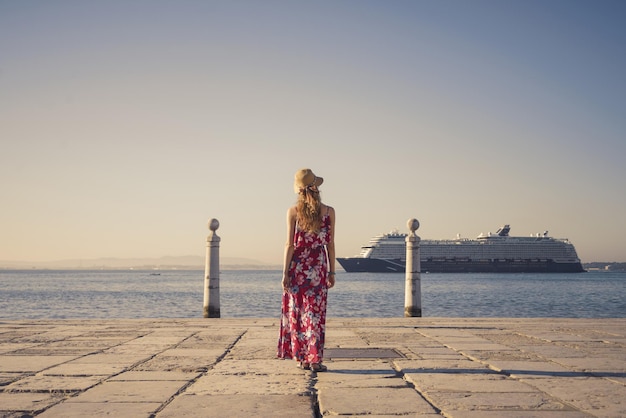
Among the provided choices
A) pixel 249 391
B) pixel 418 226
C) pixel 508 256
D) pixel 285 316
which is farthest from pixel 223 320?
pixel 508 256

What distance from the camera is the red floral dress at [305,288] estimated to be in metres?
4.38

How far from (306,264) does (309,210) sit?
396mm

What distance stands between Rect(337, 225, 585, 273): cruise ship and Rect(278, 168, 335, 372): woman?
7718 cm

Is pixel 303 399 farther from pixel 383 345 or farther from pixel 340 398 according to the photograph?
pixel 383 345

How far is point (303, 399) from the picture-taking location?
3.21 meters

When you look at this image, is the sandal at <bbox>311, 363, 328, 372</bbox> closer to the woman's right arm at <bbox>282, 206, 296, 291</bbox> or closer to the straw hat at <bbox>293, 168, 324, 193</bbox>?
the woman's right arm at <bbox>282, 206, 296, 291</bbox>

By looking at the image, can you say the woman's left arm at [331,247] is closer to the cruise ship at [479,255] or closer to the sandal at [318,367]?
the sandal at [318,367]

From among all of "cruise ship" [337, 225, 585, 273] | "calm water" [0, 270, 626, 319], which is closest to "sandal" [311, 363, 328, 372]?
"calm water" [0, 270, 626, 319]

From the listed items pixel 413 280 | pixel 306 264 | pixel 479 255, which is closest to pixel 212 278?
pixel 413 280

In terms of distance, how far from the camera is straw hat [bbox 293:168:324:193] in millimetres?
4383

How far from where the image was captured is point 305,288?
4430 millimetres

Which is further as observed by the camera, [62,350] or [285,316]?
[62,350]

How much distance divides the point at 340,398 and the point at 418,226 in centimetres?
666

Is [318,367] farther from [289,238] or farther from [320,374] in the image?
[289,238]
